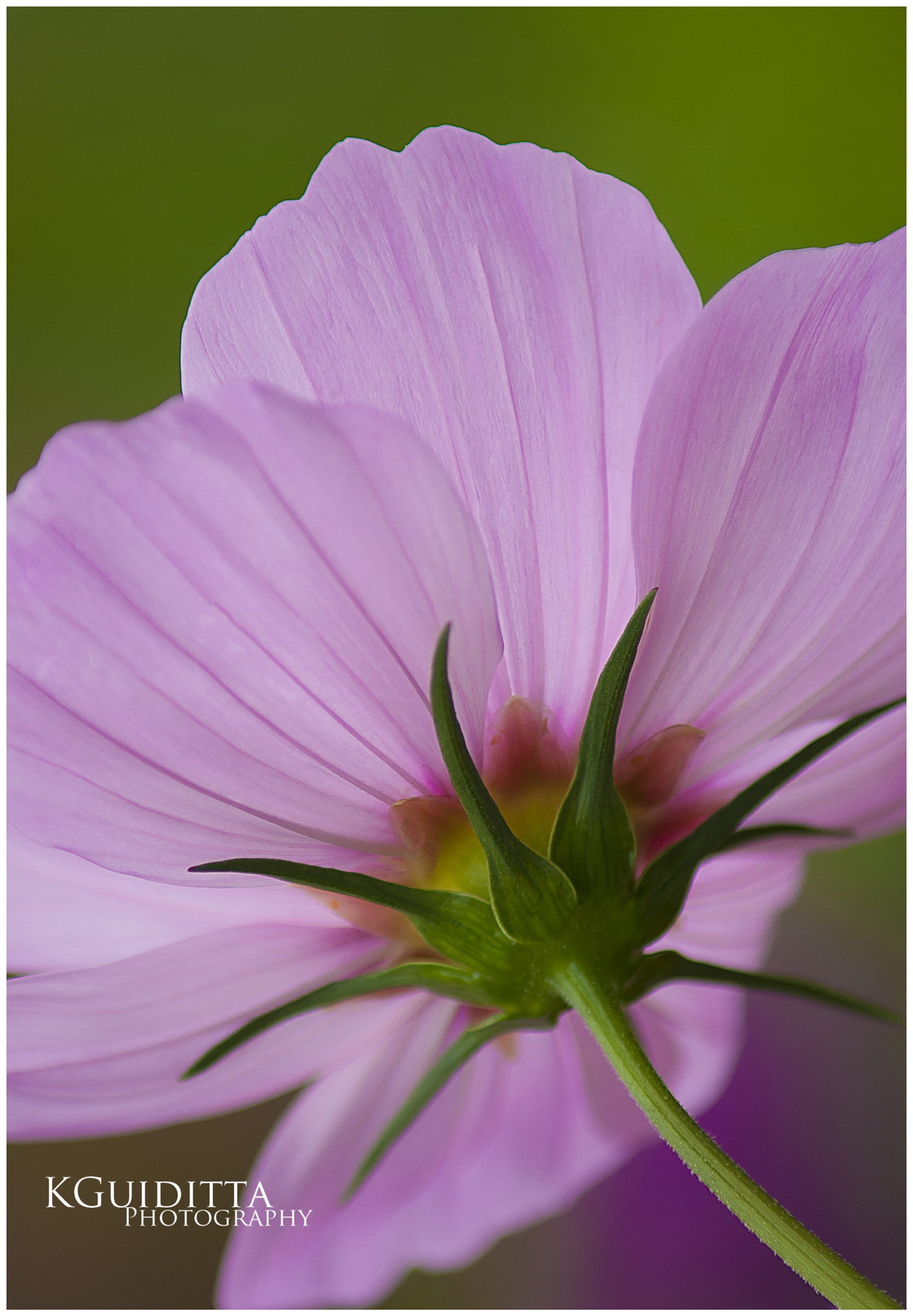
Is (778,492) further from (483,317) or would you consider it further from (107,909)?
(107,909)

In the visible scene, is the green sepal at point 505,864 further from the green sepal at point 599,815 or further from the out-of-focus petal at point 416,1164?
the out-of-focus petal at point 416,1164

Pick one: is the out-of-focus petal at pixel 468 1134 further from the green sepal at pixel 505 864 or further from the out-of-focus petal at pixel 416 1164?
the green sepal at pixel 505 864

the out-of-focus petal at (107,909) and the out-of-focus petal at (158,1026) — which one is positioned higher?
the out-of-focus petal at (107,909)

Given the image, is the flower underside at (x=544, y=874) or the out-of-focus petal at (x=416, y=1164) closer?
the flower underside at (x=544, y=874)

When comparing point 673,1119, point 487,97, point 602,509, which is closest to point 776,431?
point 602,509

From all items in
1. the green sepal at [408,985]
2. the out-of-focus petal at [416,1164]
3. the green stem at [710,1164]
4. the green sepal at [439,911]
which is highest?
the green sepal at [439,911]

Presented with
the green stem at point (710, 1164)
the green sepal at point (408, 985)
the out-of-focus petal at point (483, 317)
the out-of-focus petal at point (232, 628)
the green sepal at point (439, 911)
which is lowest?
the green stem at point (710, 1164)

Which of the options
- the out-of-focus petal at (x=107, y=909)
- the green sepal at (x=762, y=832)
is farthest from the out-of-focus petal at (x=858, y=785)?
the out-of-focus petal at (x=107, y=909)

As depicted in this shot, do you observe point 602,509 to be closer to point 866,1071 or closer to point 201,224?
point 201,224
